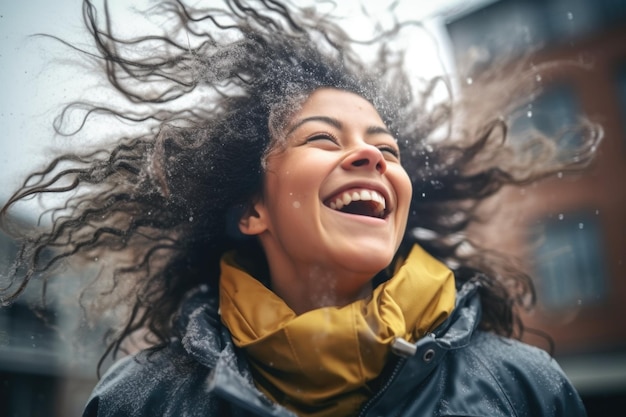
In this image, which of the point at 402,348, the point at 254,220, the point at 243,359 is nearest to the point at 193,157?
the point at 254,220

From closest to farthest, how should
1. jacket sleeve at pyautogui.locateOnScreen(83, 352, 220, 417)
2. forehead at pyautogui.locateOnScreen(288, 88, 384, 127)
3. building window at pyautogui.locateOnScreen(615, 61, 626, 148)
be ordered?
jacket sleeve at pyautogui.locateOnScreen(83, 352, 220, 417) < forehead at pyautogui.locateOnScreen(288, 88, 384, 127) < building window at pyautogui.locateOnScreen(615, 61, 626, 148)

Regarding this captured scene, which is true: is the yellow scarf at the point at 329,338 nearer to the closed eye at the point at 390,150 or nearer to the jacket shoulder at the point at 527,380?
the jacket shoulder at the point at 527,380

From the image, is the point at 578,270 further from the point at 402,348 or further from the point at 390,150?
the point at 402,348

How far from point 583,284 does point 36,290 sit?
6145 mm

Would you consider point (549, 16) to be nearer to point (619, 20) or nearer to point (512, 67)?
point (619, 20)

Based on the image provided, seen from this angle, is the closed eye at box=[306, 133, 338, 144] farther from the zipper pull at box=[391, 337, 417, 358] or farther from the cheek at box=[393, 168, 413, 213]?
the zipper pull at box=[391, 337, 417, 358]

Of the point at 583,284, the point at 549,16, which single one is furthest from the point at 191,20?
the point at 583,284

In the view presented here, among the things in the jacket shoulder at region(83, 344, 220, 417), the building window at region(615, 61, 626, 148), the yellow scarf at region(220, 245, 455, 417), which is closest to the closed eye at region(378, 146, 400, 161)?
the yellow scarf at region(220, 245, 455, 417)

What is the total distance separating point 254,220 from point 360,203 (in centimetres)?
32

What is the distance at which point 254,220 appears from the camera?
1.68 meters

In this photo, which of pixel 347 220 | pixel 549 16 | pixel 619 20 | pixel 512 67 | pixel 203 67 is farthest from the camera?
pixel 619 20

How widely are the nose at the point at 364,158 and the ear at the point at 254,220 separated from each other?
12.2 inches

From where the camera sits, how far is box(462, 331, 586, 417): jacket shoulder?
152 cm

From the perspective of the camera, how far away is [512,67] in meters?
2.23
